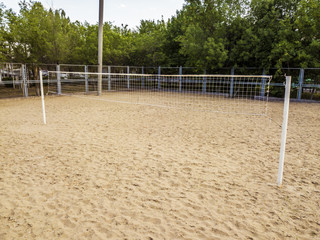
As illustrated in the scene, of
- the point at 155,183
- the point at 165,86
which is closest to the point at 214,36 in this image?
the point at 165,86

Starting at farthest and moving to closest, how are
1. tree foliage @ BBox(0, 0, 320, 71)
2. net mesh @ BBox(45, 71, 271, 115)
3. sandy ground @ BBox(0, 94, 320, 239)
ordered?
net mesh @ BBox(45, 71, 271, 115)
tree foliage @ BBox(0, 0, 320, 71)
sandy ground @ BBox(0, 94, 320, 239)

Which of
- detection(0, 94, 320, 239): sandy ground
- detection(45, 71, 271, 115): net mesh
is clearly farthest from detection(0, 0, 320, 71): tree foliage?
detection(0, 94, 320, 239): sandy ground

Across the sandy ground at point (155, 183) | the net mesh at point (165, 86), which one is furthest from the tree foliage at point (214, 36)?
the sandy ground at point (155, 183)

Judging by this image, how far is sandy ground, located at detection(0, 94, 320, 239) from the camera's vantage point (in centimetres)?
298

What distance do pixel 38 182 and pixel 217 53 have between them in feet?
53.0

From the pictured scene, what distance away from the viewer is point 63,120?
886 cm

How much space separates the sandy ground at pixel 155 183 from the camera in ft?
9.77

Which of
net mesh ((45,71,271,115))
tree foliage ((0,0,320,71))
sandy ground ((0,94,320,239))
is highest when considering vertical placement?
tree foliage ((0,0,320,71))

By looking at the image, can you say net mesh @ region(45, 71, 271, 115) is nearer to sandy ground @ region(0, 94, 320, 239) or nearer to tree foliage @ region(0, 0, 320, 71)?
tree foliage @ region(0, 0, 320, 71)

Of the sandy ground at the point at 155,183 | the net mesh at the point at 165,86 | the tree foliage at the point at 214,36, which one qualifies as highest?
the tree foliage at the point at 214,36

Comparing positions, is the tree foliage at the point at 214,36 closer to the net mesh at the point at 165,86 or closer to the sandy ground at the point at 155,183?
the net mesh at the point at 165,86

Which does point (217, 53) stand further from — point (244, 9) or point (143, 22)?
point (143, 22)

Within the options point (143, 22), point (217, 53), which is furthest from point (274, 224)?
point (143, 22)

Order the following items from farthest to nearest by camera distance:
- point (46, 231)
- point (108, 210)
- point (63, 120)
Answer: point (63, 120)
point (108, 210)
point (46, 231)
